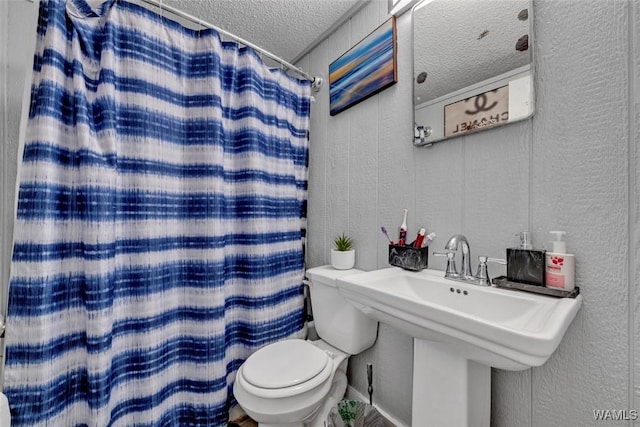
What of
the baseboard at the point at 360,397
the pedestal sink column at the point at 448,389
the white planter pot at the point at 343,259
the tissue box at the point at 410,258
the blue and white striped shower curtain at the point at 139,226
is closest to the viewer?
the pedestal sink column at the point at 448,389

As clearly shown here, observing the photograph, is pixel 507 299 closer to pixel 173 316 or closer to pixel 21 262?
pixel 173 316

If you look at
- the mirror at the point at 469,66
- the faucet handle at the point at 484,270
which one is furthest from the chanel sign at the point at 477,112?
the faucet handle at the point at 484,270

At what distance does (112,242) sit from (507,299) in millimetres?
1373

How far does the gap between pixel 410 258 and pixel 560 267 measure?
46 cm

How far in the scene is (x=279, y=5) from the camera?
139 cm

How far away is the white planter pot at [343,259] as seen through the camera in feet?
4.51

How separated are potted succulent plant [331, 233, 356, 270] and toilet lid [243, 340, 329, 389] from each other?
0.41m

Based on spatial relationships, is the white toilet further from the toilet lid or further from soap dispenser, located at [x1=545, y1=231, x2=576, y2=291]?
soap dispenser, located at [x1=545, y1=231, x2=576, y2=291]

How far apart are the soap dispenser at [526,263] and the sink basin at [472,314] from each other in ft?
0.15

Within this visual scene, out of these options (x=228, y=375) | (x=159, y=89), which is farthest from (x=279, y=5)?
(x=228, y=375)

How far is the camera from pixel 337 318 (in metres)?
1.31

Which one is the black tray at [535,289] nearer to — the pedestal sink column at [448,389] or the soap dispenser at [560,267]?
the soap dispenser at [560,267]

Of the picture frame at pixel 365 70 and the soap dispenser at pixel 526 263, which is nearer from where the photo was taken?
the soap dispenser at pixel 526 263

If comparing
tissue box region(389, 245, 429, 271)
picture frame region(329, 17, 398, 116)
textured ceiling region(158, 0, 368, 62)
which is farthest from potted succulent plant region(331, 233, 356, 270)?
textured ceiling region(158, 0, 368, 62)
